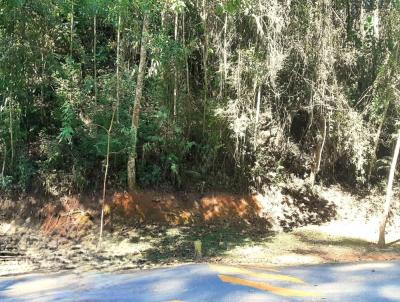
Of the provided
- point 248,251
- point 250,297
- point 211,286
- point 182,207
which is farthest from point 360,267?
point 182,207

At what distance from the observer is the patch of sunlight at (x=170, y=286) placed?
16.3 ft

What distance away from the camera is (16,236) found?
10078 millimetres

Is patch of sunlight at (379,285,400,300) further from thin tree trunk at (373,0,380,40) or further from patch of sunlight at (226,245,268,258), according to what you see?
thin tree trunk at (373,0,380,40)

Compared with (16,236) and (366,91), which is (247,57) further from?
(16,236)

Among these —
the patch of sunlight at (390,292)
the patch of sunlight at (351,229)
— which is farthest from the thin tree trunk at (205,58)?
the patch of sunlight at (390,292)

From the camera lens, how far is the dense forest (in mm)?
10352

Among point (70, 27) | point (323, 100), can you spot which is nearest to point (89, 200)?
point (70, 27)

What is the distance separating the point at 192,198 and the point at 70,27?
16.6 feet

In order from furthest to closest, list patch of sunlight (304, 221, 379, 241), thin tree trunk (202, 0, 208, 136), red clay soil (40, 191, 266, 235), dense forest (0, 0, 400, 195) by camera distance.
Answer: patch of sunlight (304, 221, 379, 241)
thin tree trunk (202, 0, 208, 136)
red clay soil (40, 191, 266, 235)
dense forest (0, 0, 400, 195)

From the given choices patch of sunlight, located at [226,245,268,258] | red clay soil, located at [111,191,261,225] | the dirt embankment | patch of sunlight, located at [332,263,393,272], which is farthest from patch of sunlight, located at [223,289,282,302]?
red clay soil, located at [111,191,261,225]

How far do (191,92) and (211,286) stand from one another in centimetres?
773

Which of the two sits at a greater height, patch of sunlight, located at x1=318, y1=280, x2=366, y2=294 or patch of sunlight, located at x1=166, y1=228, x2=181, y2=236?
patch of sunlight, located at x1=318, y1=280, x2=366, y2=294

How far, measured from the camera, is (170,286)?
5.13 m

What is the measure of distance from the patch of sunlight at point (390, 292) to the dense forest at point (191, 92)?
583cm
